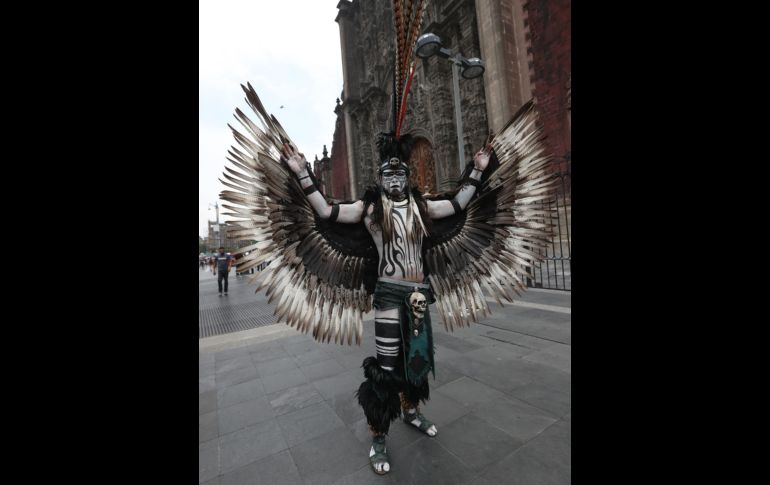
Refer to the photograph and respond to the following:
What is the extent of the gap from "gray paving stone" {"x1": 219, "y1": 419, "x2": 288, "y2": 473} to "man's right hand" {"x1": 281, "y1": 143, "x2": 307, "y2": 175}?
79.3 inches

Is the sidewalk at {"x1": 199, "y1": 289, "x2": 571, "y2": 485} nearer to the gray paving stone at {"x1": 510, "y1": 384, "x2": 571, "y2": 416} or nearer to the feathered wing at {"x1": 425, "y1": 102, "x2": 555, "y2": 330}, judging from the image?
the gray paving stone at {"x1": 510, "y1": 384, "x2": 571, "y2": 416}

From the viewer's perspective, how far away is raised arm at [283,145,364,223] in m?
1.99

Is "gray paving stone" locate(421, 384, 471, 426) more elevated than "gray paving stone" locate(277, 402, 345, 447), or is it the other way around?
"gray paving stone" locate(421, 384, 471, 426)

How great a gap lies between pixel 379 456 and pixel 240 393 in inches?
75.7

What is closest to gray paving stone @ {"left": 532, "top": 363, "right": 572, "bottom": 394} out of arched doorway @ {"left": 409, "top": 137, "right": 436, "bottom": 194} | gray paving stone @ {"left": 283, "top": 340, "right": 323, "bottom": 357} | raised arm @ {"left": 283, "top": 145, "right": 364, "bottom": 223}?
raised arm @ {"left": 283, "top": 145, "right": 364, "bottom": 223}

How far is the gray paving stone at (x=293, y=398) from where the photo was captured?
9.17ft

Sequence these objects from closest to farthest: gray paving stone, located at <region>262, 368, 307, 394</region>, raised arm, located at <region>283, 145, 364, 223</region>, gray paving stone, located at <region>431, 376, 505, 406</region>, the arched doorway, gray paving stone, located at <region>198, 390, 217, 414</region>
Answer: raised arm, located at <region>283, 145, 364, 223</region>, gray paving stone, located at <region>431, 376, 505, 406</region>, gray paving stone, located at <region>198, 390, 217, 414</region>, gray paving stone, located at <region>262, 368, 307, 394</region>, the arched doorway

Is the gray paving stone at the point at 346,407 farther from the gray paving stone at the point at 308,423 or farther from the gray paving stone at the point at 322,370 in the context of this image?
the gray paving stone at the point at 322,370

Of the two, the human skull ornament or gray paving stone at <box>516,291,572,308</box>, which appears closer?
the human skull ornament

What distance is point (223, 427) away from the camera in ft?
8.33

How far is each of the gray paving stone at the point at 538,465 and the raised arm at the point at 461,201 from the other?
1.72 m

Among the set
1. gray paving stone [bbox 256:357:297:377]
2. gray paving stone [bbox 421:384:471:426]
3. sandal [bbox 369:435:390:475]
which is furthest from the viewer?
gray paving stone [bbox 256:357:297:377]

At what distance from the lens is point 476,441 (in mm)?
2141

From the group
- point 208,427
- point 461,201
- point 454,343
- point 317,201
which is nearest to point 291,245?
point 317,201
